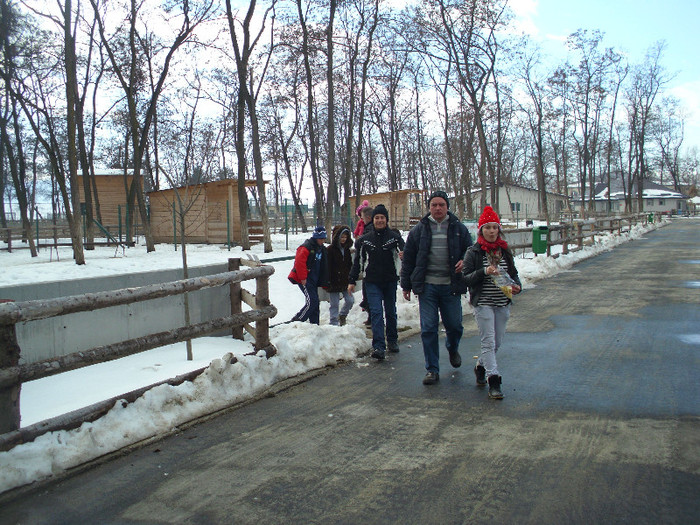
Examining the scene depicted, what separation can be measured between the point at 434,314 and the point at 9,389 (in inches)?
148

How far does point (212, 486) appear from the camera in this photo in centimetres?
360

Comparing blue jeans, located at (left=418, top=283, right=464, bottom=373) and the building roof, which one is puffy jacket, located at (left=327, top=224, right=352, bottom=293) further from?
the building roof

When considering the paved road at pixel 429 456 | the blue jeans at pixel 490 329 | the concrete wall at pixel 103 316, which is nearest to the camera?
the paved road at pixel 429 456

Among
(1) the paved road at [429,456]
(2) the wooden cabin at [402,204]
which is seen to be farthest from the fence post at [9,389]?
(2) the wooden cabin at [402,204]

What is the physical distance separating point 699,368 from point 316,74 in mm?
27994

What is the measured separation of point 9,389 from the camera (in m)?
3.78

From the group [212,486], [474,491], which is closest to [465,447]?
[474,491]

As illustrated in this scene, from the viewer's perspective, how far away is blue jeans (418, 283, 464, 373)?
5797 mm

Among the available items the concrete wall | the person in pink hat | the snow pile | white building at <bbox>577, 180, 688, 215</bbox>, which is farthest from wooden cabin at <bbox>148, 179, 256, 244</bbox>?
white building at <bbox>577, 180, 688, 215</bbox>

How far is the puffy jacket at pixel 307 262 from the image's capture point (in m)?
8.19

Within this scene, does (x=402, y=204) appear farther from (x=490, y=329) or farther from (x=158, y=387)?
(x=158, y=387)

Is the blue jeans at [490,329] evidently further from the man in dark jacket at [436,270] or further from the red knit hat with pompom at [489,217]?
the red knit hat with pompom at [489,217]

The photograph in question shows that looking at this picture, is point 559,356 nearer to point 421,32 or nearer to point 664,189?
point 421,32

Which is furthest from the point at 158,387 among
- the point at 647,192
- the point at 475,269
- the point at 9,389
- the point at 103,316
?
the point at 647,192
